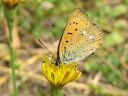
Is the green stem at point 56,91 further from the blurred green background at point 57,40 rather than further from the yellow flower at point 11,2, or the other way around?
the blurred green background at point 57,40

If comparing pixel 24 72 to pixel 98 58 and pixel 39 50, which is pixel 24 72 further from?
pixel 98 58

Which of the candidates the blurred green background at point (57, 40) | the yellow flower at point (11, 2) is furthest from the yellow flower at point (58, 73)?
the blurred green background at point (57, 40)

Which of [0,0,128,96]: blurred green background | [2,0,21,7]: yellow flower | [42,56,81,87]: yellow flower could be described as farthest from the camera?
[0,0,128,96]: blurred green background

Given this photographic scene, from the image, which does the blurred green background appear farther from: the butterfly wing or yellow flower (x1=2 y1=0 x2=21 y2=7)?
the butterfly wing

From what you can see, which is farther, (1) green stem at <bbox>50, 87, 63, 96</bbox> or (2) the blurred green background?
(2) the blurred green background

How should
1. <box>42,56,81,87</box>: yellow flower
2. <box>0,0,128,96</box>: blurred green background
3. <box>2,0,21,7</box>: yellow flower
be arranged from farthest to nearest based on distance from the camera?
<box>0,0,128,96</box>: blurred green background → <box>2,0,21,7</box>: yellow flower → <box>42,56,81,87</box>: yellow flower

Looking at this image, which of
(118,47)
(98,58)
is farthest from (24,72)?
(118,47)

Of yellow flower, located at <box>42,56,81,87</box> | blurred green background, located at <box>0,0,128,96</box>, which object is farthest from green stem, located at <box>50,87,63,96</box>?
blurred green background, located at <box>0,0,128,96</box>
